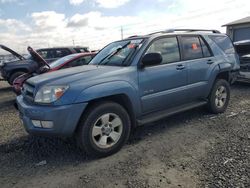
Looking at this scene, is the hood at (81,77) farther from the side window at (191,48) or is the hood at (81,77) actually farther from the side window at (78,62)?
the side window at (78,62)

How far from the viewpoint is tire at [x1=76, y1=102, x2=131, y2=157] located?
358cm

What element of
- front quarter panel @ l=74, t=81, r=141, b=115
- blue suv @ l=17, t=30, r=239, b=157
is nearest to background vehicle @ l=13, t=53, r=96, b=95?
blue suv @ l=17, t=30, r=239, b=157

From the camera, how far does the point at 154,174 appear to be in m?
3.27

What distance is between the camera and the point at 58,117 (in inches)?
133

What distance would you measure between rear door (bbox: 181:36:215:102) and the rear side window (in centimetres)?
40

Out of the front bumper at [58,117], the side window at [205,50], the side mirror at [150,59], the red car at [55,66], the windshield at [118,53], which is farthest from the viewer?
the red car at [55,66]

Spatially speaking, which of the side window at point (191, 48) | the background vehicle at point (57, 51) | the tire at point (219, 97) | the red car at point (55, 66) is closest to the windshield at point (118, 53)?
the side window at point (191, 48)

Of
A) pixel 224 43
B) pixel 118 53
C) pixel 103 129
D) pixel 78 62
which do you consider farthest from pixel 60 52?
pixel 103 129

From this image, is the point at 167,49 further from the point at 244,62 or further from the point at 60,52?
the point at 60,52

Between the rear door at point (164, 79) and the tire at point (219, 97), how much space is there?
958 mm

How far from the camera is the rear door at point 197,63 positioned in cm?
490

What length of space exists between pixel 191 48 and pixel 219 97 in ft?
4.64

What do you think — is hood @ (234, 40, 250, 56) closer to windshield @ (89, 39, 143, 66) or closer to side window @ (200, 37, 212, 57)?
side window @ (200, 37, 212, 57)

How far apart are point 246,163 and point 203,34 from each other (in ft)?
9.70
